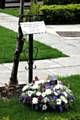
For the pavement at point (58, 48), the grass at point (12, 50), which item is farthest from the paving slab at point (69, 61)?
the grass at point (12, 50)

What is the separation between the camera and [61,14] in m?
18.1

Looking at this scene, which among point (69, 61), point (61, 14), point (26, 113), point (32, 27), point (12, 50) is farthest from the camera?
point (61, 14)

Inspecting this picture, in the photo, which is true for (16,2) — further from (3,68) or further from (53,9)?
(3,68)

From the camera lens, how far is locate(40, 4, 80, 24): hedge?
17828 mm

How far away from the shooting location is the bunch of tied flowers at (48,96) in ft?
25.1

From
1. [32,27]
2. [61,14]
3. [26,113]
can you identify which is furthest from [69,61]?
[61,14]

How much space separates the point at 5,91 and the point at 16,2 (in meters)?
15.8

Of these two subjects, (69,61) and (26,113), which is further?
(69,61)

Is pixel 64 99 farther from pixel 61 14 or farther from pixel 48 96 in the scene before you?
pixel 61 14

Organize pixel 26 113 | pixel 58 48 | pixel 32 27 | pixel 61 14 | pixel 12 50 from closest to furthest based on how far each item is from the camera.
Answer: pixel 26 113 < pixel 32 27 < pixel 12 50 < pixel 58 48 < pixel 61 14

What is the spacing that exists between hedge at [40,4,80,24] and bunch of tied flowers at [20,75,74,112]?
9.87 meters

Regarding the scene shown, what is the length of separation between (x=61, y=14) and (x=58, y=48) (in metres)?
4.94

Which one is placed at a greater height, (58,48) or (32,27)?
(32,27)

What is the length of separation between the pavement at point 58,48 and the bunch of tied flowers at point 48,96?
165cm
